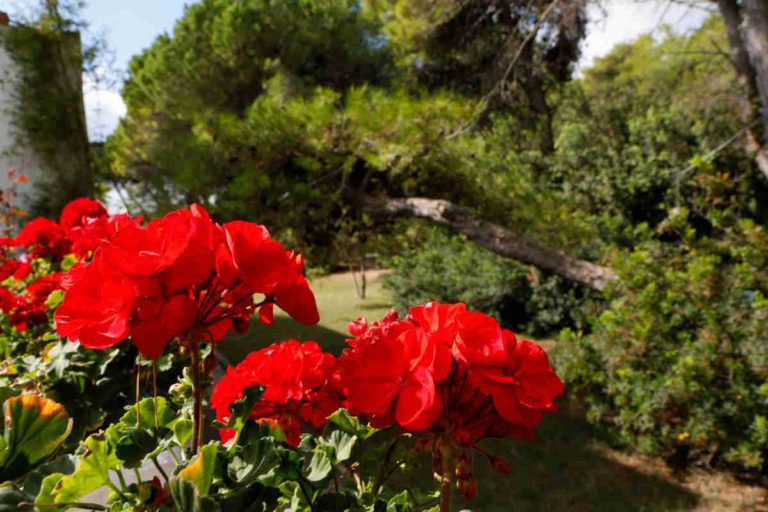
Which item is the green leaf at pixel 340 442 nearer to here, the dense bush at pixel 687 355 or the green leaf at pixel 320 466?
the green leaf at pixel 320 466

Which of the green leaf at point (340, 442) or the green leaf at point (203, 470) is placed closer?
the green leaf at point (203, 470)

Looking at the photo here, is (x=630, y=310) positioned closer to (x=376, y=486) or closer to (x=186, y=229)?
(x=376, y=486)

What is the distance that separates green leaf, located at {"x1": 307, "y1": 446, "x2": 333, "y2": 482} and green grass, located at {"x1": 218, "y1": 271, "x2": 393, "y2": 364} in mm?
3859

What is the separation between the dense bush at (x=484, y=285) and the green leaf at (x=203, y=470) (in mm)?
5795

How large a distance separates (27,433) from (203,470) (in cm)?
24

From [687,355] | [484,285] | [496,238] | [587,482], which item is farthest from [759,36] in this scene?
[587,482]

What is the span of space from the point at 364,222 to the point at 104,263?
502 cm

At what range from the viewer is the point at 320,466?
1.76ft

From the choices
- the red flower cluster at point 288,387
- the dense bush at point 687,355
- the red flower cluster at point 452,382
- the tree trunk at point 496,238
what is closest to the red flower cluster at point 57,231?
the red flower cluster at point 288,387

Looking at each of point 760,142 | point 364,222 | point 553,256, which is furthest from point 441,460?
point 760,142

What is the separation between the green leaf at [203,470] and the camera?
17.7 inches

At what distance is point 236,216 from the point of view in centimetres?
434

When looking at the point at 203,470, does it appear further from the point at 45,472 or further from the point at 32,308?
the point at 32,308

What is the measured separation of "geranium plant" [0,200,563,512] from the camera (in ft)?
1.58
